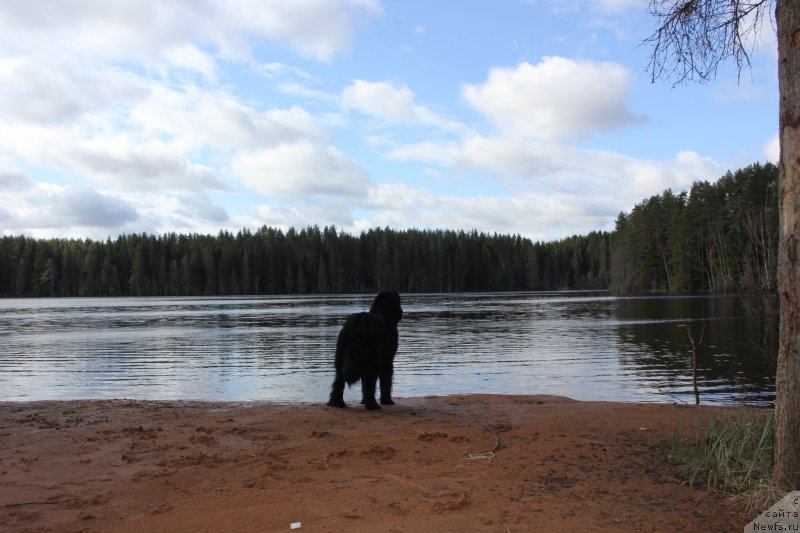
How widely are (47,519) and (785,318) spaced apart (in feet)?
20.9

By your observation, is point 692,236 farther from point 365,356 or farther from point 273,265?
point 273,265

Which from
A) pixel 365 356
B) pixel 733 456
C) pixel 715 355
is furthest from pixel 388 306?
pixel 715 355

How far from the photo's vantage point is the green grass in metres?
4.99

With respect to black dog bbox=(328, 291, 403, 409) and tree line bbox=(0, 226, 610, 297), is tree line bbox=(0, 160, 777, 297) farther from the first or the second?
black dog bbox=(328, 291, 403, 409)

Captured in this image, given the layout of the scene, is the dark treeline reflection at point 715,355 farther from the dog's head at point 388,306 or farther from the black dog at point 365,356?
the black dog at point 365,356

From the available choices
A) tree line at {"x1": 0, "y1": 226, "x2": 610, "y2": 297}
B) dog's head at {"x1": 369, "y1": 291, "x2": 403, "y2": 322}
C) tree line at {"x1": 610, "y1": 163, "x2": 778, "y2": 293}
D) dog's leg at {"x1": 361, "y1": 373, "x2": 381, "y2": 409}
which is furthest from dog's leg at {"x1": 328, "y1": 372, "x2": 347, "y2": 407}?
tree line at {"x1": 0, "y1": 226, "x2": 610, "y2": 297}

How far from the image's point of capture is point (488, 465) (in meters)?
A: 6.09

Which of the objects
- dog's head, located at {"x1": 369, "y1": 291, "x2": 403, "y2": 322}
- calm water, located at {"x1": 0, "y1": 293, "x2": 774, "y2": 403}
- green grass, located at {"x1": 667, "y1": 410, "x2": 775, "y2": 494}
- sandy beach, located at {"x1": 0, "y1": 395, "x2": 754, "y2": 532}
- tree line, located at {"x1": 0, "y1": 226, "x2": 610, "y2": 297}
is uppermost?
tree line, located at {"x1": 0, "y1": 226, "x2": 610, "y2": 297}

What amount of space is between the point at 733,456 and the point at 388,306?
6827mm

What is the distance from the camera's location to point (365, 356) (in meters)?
9.81

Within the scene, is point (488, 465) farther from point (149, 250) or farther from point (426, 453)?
point (149, 250)

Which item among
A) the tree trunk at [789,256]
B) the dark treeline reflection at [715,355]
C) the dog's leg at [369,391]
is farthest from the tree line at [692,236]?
the tree trunk at [789,256]

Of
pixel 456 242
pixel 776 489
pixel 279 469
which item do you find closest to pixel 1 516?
pixel 279 469

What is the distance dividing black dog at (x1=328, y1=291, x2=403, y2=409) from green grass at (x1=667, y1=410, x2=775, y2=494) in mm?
4997
